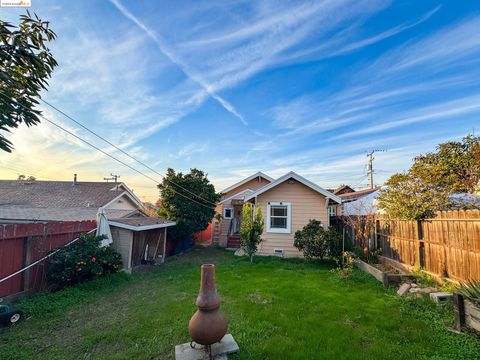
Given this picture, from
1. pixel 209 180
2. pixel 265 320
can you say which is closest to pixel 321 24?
pixel 265 320

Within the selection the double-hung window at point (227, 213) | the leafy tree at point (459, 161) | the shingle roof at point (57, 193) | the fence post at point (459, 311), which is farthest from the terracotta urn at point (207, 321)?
the double-hung window at point (227, 213)

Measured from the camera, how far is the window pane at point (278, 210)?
40.3 feet

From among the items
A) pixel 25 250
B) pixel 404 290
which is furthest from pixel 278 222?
pixel 25 250

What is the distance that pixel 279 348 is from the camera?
3592 millimetres

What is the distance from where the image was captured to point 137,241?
416 inches

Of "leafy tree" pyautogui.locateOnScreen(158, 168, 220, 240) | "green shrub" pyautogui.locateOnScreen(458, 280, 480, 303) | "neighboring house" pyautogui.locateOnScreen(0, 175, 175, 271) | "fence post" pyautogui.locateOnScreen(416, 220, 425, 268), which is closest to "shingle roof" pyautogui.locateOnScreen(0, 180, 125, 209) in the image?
"neighboring house" pyautogui.locateOnScreen(0, 175, 175, 271)

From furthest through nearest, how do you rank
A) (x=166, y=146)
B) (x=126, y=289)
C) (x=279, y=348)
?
(x=166, y=146) < (x=126, y=289) < (x=279, y=348)

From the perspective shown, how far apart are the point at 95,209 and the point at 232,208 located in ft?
29.3

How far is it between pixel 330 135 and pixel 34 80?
1382cm

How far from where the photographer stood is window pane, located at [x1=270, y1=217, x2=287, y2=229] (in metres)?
12.2

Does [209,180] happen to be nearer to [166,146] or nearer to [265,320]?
[166,146]

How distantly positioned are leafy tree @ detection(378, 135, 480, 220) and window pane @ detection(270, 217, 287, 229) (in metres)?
4.48

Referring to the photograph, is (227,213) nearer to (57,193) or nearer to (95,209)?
(95,209)

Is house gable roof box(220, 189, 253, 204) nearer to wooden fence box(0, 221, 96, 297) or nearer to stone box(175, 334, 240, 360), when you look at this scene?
wooden fence box(0, 221, 96, 297)
